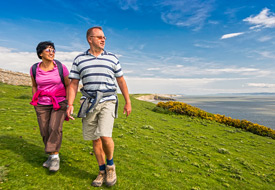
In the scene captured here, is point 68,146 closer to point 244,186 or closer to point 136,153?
point 136,153

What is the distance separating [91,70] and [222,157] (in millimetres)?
9724

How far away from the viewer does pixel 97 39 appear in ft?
11.3

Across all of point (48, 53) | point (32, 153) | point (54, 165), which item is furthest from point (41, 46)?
point (32, 153)

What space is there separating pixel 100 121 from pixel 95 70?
1.15m

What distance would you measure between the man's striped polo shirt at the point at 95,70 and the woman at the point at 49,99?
861mm

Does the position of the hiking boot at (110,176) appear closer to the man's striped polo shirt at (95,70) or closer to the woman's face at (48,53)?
the man's striped polo shirt at (95,70)

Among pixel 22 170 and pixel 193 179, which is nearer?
pixel 22 170

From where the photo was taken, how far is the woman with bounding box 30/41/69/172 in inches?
154

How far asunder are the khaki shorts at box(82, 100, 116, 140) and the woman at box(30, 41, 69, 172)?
972 mm

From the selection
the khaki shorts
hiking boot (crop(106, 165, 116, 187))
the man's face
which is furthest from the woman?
hiking boot (crop(106, 165, 116, 187))

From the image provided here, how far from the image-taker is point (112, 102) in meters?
3.62

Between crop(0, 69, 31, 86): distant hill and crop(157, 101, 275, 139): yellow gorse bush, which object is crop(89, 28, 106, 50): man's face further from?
crop(0, 69, 31, 86): distant hill

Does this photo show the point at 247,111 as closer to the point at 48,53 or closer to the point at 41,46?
the point at 48,53

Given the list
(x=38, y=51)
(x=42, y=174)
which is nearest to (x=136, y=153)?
(x=42, y=174)
